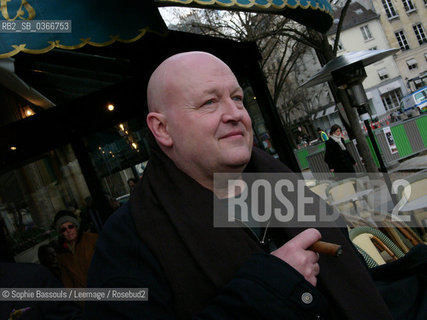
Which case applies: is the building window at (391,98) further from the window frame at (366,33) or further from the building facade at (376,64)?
the window frame at (366,33)

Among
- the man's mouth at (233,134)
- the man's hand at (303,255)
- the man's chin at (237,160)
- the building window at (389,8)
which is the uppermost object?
the building window at (389,8)

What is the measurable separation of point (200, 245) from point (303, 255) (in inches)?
13.8

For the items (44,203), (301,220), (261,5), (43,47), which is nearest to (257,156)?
(301,220)

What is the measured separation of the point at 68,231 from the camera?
3.72 m

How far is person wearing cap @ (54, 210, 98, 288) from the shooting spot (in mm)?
3582

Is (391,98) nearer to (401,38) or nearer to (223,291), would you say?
(401,38)

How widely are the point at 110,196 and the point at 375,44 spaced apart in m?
47.1

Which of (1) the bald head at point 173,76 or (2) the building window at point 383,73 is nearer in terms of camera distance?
(1) the bald head at point 173,76

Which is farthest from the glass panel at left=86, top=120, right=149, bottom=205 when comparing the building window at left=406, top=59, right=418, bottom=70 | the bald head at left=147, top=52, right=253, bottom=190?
the building window at left=406, top=59, right=418, bottom=70

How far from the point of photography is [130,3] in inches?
113

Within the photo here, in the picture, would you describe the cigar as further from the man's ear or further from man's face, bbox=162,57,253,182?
the man's ear

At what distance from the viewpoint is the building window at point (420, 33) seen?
3966 centimetres

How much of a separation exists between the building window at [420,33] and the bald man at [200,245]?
161 feet

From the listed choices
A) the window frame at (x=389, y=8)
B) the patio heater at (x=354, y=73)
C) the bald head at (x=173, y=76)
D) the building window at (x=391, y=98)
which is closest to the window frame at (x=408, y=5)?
the window frame at (x=389, y=8)
